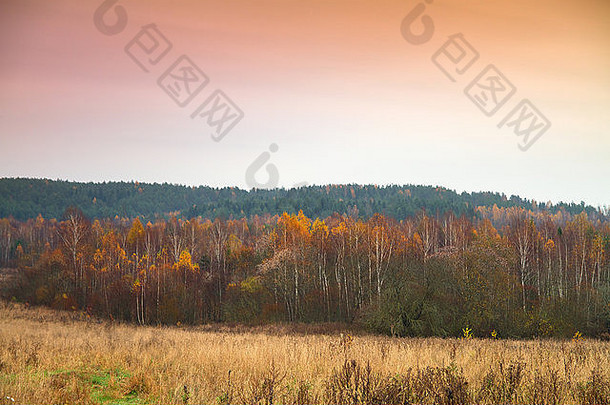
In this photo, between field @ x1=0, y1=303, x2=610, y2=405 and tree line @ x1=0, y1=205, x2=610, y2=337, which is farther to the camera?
tree line @ x1=0, y1=205, x2=610, y2=337

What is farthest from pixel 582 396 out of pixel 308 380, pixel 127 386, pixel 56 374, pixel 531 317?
pixel 531 317

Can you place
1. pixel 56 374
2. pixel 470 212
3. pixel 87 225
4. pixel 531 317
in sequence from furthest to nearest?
pixel 470 212, pixel 87 225, pixel 531 317, pixel 56 374

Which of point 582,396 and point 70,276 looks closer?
point 582,396

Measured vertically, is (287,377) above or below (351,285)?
above

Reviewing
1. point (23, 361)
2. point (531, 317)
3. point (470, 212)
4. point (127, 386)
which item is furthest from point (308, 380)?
point (470, 212)

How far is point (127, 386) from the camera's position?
962cm

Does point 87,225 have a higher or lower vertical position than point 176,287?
higher

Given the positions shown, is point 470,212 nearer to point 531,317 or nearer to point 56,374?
point 531,317

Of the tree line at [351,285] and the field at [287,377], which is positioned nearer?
the field at [287,377]

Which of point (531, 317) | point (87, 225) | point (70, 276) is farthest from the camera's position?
point (87, 225)

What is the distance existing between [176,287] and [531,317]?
34.3 meters

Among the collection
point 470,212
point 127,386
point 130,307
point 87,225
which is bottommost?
point 130,307

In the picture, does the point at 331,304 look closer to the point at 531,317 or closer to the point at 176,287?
the point at 176,287

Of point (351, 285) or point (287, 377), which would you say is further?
point (351, 285)
